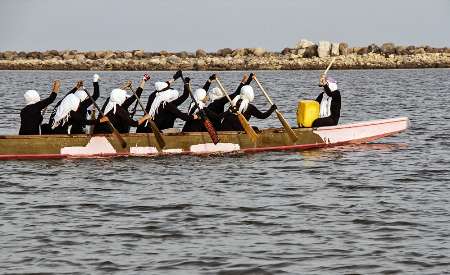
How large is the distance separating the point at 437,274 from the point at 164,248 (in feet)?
12.4

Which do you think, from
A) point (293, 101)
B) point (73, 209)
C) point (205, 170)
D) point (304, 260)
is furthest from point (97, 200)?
point (293, 101)

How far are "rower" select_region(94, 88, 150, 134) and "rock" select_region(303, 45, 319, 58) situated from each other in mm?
108272

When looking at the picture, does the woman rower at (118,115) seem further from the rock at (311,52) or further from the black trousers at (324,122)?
the rock at (311,52)

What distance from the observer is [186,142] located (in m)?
24.5

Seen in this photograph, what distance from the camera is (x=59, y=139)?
23.6m

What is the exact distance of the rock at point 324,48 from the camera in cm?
12962

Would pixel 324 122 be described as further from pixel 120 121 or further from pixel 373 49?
pixel 373 49

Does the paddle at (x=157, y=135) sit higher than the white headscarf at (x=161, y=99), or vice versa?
the white headscarf at (x=161, y=99)

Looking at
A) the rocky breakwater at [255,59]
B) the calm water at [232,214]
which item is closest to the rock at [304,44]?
the rocky breakwater at [255,59]

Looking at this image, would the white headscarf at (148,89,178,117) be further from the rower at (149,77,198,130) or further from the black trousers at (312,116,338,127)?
the black trousers at (312,116,338,127)

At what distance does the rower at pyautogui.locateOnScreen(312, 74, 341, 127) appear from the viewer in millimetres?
25625

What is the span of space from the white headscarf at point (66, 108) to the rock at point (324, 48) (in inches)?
4218

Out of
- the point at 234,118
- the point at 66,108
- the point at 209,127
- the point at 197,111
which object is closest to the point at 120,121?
the point at 66,108

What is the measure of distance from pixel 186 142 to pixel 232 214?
6.92 metres
